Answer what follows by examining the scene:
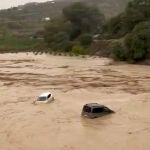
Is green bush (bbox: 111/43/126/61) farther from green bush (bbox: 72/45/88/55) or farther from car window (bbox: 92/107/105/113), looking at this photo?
car window (bbox: 92/107/105/113)

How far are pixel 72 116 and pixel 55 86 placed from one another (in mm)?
9728

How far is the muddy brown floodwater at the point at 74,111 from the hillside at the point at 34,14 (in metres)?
59.8

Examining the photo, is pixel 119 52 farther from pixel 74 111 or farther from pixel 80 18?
pixel 74 111

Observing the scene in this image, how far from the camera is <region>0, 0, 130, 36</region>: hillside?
10476 centimetres

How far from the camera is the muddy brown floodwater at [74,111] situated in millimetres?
17766

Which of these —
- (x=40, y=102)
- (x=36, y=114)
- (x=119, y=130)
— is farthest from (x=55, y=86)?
(x=119, y=130)

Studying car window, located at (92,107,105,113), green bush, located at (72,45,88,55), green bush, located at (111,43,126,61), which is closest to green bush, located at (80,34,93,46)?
green bush, located at (72,45,88,55)

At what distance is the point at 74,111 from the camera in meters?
22.6

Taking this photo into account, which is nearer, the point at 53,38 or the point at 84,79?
the point at 84,79

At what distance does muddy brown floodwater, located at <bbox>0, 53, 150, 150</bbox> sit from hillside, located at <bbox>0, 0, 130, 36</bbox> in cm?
5984

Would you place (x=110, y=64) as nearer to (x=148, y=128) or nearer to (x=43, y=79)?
(x=43, y=79)

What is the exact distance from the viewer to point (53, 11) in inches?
5817

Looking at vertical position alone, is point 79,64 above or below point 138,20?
below

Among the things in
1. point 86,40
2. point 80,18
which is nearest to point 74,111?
point 86,40
